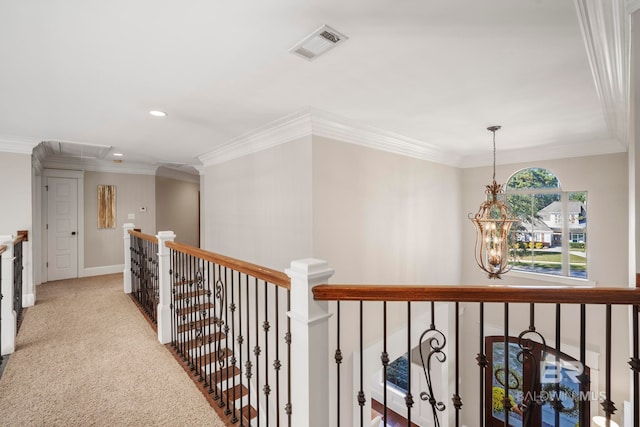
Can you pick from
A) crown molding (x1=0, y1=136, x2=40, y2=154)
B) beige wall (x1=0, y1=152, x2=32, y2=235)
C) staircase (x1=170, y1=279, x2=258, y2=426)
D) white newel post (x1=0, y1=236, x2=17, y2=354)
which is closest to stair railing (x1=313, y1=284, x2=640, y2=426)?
staircase (x1=170, y1=279, x2=258, y2=426)

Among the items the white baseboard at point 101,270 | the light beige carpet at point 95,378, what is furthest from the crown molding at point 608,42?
the white baseboard at point 101,270

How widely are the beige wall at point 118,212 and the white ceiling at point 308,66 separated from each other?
8.83ft

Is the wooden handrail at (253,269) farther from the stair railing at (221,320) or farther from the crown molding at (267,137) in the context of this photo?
the crown molding at (267,137)

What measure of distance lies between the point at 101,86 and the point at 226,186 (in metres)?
2.36

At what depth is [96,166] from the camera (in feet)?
19.9

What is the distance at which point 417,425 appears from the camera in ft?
19.3

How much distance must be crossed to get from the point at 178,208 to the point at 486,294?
7.66 metres

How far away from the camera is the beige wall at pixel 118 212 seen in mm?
6066

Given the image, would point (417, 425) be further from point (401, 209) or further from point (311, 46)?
point (311, 46)

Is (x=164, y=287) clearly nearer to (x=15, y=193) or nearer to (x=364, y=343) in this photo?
(x=364, y=343)

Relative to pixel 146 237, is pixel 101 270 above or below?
below

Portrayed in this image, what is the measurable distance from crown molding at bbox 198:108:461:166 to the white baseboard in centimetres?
366

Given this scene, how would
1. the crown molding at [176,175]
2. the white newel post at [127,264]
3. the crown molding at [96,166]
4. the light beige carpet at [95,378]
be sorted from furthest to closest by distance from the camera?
the crown molding at [176,175] < the crown molding at [96,166] < the white newel post at [127,264] < the light beige carpet at [95,378]

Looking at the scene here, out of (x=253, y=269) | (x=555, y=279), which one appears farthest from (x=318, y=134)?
(x=555, y=279)
